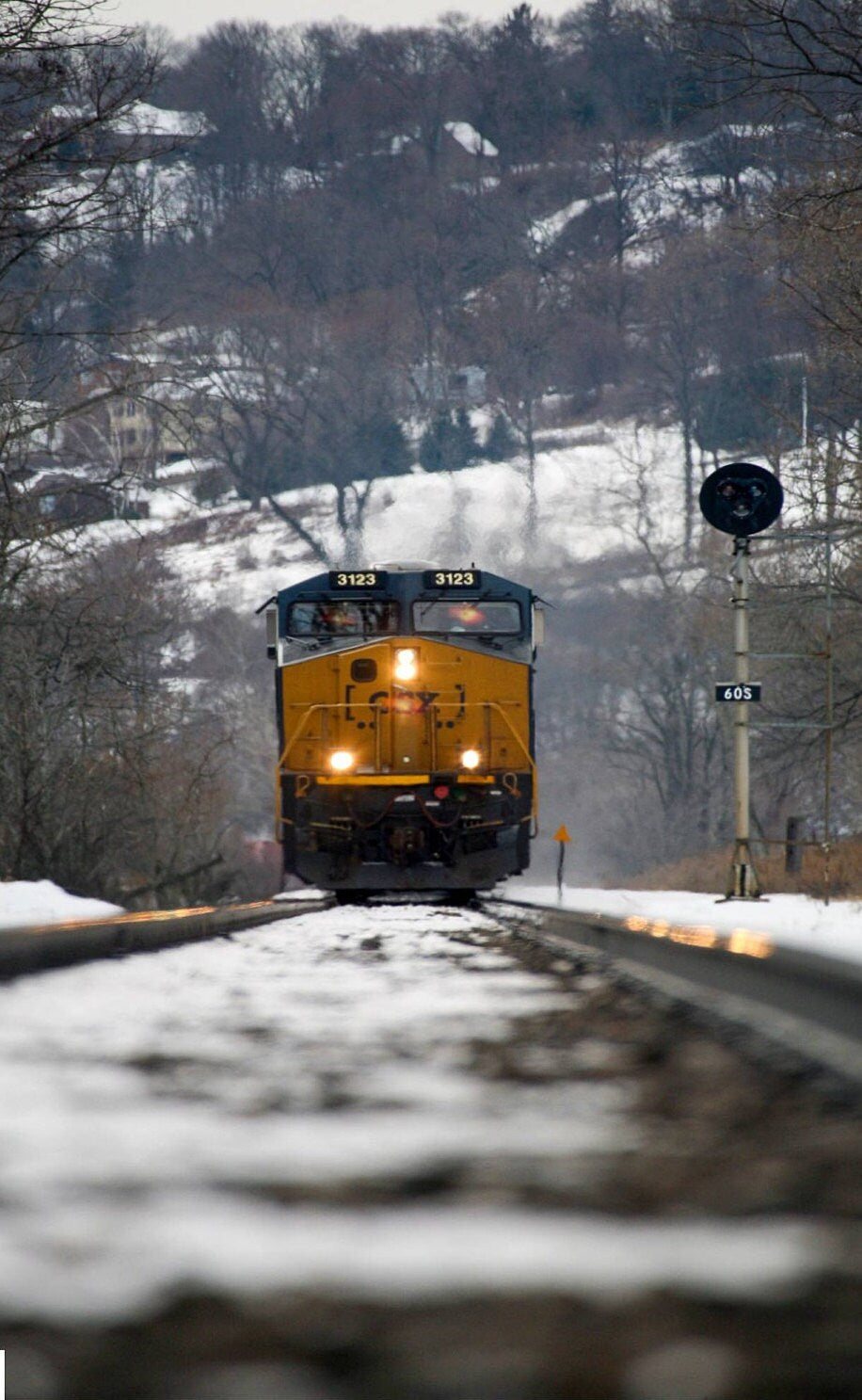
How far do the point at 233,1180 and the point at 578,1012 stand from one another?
2389 millimetres

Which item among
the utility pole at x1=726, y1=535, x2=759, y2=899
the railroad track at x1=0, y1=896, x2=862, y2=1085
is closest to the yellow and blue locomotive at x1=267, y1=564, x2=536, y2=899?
the utility pole at x1=726, y1=535, x2=759, y2=899

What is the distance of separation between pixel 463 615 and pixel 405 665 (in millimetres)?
1062

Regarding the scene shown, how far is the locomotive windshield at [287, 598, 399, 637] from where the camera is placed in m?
20.0

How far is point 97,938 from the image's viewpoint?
6211 millimetres

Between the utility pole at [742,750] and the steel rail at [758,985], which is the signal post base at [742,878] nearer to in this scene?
the utility pole at [742,750]

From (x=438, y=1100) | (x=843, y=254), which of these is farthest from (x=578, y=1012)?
(x=843, y=254)

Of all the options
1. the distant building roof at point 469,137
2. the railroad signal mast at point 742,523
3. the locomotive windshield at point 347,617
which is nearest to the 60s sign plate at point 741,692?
the railroad signal mast at point 742,523

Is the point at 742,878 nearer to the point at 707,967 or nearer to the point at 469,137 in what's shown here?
the point at 707,967

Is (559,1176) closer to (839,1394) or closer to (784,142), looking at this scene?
(839,1394)

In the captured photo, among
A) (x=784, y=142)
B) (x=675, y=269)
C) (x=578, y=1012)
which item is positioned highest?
(x=675, y=269)

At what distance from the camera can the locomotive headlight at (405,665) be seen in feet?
64.5

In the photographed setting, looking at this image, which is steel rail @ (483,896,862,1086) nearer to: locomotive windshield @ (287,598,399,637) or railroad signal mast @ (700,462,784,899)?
railroad signal mast @ (700,462,784,899)

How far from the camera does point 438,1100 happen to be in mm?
3094

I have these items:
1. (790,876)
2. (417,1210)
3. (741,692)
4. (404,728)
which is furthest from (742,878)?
(417,1210)
